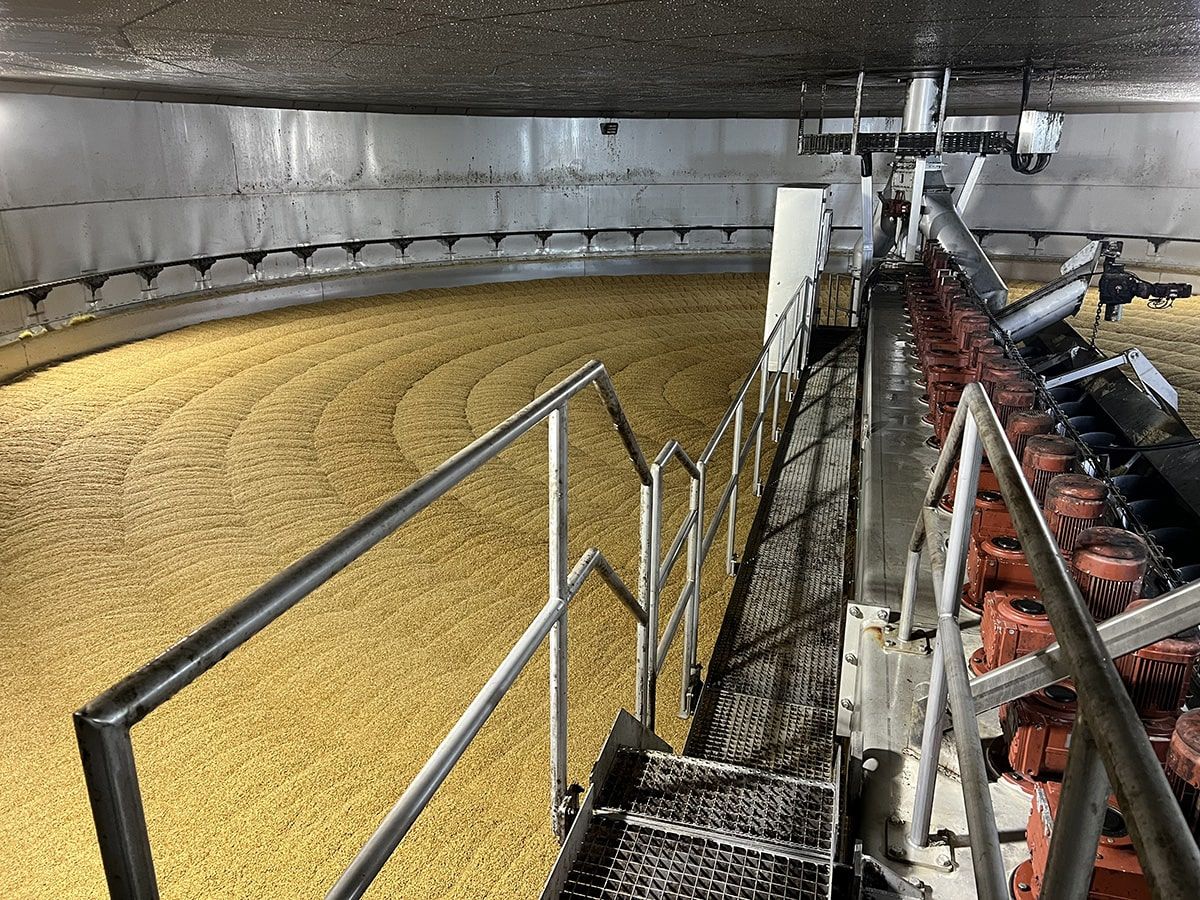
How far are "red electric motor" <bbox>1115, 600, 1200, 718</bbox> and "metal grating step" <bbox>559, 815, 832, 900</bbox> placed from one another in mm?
729

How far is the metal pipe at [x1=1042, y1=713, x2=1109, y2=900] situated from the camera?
28.6 inches

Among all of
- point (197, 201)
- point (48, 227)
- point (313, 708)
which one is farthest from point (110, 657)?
point (197, 201)

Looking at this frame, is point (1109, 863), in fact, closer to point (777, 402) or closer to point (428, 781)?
point (428, 781)

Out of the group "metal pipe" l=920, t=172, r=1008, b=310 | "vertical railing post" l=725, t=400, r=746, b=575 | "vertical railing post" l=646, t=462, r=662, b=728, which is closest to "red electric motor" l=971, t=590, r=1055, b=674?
"vertical railing post" l=646, t=462, r=662, b=728

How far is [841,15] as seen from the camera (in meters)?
3.81

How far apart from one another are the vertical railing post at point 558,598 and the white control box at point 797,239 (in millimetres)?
6738

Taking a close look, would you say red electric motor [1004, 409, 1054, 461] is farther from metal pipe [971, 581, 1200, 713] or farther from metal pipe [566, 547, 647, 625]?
metal pipe [971, 581, 1200, 713]

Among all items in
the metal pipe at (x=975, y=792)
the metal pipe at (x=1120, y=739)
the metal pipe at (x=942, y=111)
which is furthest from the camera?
the metal pipe at (x=942, y=111)

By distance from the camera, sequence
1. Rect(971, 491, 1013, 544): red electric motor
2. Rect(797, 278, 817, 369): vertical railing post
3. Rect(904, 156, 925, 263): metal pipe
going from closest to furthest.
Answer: Rect(971, 491, 1013, 544): red electric motor → Rect(904, 156, 925, 263): metal pipe → Rect(797, 278, 817, 369): vertical railing post

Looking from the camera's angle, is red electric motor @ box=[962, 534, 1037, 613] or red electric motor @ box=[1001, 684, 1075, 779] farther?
red electric motor @ box=[962, 534, 1037, 613]

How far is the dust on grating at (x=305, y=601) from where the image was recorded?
291cm

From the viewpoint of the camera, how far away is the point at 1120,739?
0.67 meters

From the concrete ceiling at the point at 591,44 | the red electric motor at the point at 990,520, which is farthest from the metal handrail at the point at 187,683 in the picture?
the concrete ceiling at the point at 591,44

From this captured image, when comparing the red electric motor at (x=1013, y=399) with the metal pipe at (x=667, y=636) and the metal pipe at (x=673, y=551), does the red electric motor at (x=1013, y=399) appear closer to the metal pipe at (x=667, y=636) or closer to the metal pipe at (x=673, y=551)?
the metal pipe at (x=673, y=551)
